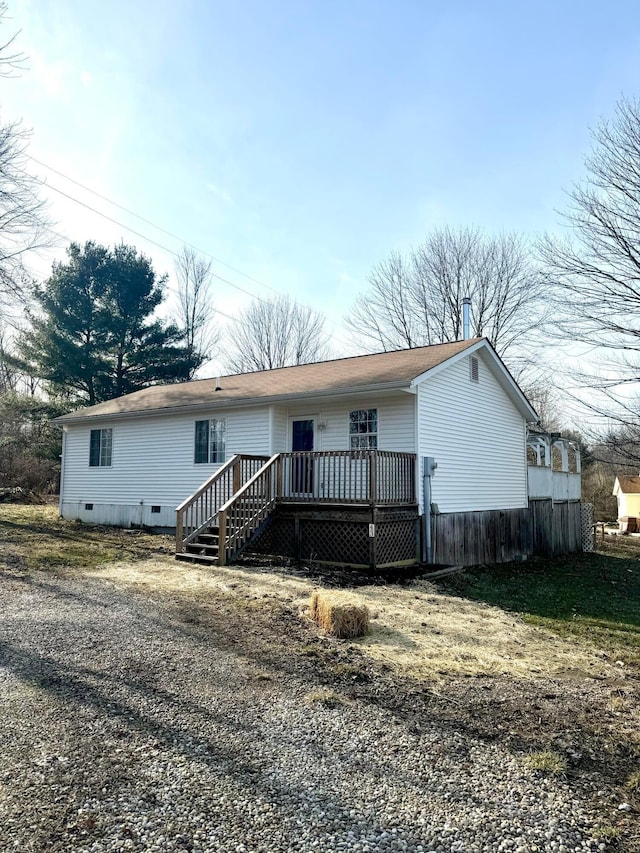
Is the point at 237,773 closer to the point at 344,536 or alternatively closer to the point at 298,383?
the point at 344,536

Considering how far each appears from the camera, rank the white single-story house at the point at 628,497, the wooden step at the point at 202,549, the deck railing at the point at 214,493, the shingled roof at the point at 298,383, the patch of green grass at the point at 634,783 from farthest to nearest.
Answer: the white single-story house at the point at 628,497, the shingled roof at the point at 298,383, the deck railing at the point at 214,493, the wooden step at the point at 202,549, the patch of green grass at the point at 634,783

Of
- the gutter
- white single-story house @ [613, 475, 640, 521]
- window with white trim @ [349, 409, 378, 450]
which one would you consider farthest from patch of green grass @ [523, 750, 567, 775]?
white single-story house @ [613, 475, 640, 521]

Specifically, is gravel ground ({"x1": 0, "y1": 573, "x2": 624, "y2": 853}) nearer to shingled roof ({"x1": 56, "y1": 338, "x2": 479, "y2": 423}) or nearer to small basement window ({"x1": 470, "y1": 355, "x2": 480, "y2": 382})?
shingled roof ({"x1": 56, "y1": 338, "x2": 479, "y2": 423})

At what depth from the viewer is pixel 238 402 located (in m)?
13.7

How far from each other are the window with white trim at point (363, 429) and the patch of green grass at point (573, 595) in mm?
3372

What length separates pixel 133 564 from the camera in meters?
10.4

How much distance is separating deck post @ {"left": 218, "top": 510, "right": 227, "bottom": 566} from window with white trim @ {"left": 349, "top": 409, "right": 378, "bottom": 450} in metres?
3.56

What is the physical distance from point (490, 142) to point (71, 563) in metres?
12.7

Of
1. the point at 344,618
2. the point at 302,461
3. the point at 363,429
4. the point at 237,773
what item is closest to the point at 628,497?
the point at 363,429

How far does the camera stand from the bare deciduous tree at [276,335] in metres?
36.2

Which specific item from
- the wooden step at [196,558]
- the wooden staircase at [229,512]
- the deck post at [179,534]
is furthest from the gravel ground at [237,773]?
the deck post at [179,534]

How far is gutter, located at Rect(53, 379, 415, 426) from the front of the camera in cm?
1133

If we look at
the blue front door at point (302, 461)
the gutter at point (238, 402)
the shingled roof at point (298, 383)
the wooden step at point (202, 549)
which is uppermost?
the shingled roof at point (298, 383)

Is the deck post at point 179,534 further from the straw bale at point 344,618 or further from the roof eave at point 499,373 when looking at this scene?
the straw bale at point 344,618
